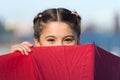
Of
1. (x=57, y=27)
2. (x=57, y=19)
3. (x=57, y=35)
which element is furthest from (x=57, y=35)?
(x=57, y=19)

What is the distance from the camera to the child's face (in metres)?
4.01

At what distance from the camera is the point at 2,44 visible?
844 centimetres

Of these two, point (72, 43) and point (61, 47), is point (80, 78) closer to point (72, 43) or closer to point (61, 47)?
point (61, 47)

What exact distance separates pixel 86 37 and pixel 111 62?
3.11 metres

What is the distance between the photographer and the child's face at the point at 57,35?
4012mm

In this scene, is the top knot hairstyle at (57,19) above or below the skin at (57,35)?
above

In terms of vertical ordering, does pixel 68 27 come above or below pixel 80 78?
above

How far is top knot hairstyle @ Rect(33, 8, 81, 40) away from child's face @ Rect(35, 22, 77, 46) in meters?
0.05

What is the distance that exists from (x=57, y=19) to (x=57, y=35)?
230mm

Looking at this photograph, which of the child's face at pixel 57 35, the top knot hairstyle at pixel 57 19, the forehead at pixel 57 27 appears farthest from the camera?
the top knot hairstyle at pixel 57 19

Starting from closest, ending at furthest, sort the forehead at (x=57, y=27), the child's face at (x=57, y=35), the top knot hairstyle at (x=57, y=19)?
the child's face at (x=57, y=35)
the forehead at (x=57, y=27)
the top knot hairstyle at (x=57, y=19)

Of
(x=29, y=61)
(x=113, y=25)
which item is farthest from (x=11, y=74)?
(x=113, y=25)

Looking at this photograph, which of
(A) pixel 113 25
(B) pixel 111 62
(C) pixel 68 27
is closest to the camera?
(B) pixel 111 62

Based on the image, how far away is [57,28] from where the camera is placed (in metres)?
4.13
